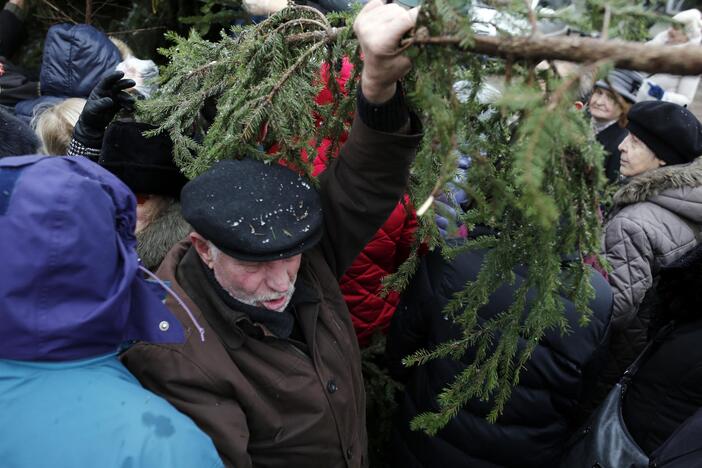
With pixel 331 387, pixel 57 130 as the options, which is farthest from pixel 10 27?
pixel 331 387

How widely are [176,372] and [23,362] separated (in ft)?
1.25

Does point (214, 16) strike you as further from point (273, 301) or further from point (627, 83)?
point (627, 83)

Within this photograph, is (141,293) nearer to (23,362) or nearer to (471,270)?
(23,362)

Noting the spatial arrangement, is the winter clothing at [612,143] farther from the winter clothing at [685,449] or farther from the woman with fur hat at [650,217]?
the winter clothing at [685,449]

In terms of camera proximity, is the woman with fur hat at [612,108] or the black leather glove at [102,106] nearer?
the black leather glove at [102,106]

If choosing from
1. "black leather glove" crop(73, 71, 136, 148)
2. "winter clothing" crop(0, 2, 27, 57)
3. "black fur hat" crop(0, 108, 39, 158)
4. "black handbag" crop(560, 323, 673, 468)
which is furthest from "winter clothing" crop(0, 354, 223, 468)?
"winter clothing" crop(0, 2, 27, 57)

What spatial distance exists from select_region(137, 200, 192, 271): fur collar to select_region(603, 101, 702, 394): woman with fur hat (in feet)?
7.25

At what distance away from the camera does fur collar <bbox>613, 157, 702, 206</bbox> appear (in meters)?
3.06

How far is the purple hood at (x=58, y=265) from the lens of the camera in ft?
3.93

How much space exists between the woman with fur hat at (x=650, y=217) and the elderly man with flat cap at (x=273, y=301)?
1.74 metres

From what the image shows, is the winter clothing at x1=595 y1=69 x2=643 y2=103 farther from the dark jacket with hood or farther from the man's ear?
the dark jacket with hood

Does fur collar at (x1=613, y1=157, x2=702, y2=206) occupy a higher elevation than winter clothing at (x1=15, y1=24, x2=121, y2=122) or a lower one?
lower

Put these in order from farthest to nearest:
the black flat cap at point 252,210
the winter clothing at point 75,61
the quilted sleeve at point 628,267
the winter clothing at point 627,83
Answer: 1. the winter clothing at point 627,83
2. the winter clothing at point 75,61
3. the quilted sleeve at point 628,267
4. the black flat cap at point 252,210

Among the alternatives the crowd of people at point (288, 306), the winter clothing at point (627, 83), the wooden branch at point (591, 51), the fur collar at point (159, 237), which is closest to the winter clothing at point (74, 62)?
the crowd of people at point (288, 306)
